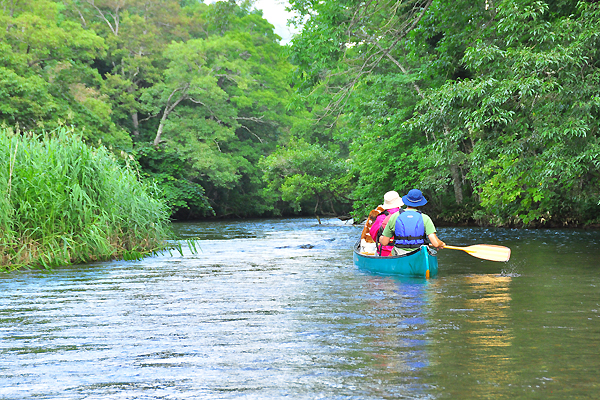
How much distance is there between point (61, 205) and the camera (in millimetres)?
11281

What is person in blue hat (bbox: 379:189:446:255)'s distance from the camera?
10.2 m

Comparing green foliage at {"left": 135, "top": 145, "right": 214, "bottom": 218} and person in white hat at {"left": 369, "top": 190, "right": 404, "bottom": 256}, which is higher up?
green foliage at {"left": 135, "top": 145, "right": 214, "bottom": 218}

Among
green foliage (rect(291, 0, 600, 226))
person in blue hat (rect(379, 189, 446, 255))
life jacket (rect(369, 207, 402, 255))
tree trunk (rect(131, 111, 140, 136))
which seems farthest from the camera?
tree trunk (rect(131, 111, 140, 136))

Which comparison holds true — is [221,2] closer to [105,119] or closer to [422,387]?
[422,387]

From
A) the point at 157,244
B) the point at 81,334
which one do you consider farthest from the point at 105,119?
the point at 81,334

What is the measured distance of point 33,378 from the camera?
4.39 meters

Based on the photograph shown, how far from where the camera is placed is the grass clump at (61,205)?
10.9 m

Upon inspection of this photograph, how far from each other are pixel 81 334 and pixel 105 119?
2665cm

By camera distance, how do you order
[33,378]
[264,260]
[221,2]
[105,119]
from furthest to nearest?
1. [105,119]
2. [221,2]
3. [264,260]
4. [33,378]

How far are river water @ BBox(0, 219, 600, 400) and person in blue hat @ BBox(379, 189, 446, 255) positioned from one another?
24.8 inches

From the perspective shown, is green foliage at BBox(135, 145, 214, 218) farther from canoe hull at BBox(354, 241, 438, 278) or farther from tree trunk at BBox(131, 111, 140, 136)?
canoe hull at BBox(354, 241, 438, 278)

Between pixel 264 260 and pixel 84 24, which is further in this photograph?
pixel 84 24

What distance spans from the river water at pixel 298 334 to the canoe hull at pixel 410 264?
23 cm

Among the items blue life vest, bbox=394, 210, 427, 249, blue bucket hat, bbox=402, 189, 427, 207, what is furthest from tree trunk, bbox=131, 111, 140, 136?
blue bucket hat, bbox=402, 189, 427, 207
